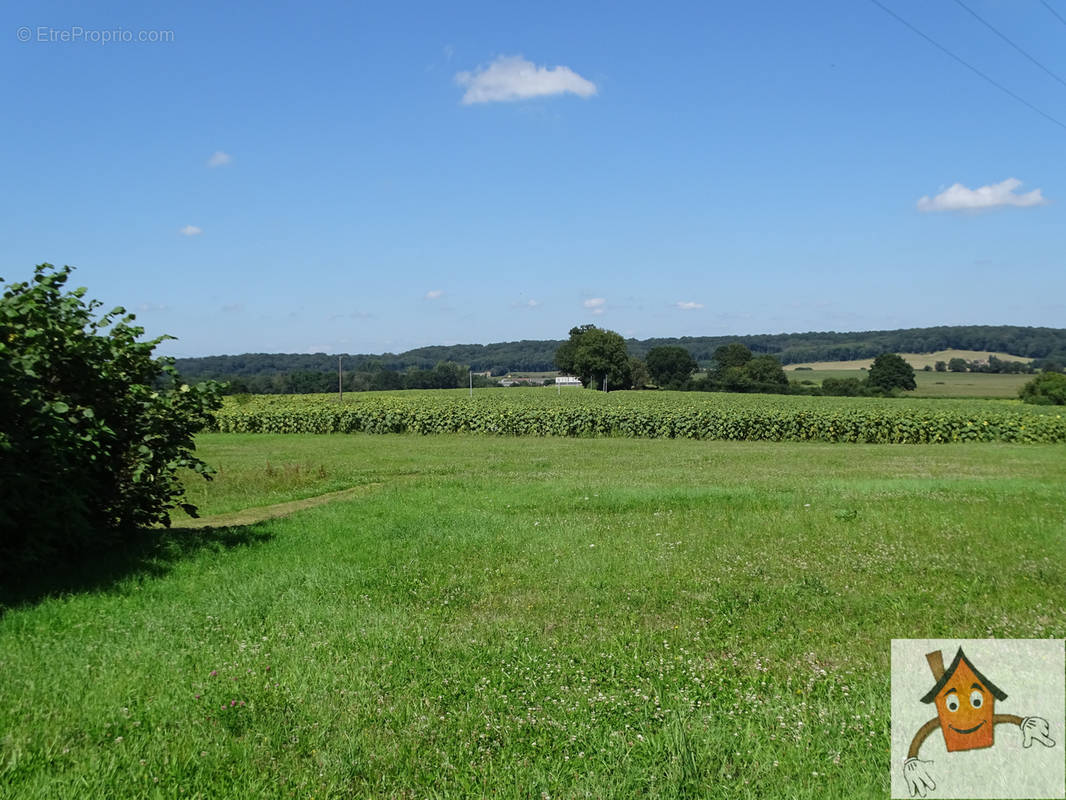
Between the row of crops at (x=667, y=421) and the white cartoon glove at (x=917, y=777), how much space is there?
33.1 meters

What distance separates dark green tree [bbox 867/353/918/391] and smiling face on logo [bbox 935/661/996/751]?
8171cm

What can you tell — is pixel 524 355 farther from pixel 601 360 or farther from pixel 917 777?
pixel 917 777

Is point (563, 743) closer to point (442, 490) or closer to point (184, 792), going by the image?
point (184, 792)

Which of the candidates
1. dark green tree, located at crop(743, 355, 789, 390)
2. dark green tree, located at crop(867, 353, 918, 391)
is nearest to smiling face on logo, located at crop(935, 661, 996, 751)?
dark green tree, located at crop(867, 353, 918, 391)

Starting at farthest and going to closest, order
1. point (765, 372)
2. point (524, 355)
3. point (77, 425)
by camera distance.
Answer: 1. point (524, 355)
2. point (765, 372)
3. point (77, 425)

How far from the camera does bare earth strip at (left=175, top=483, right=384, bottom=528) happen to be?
484 inches

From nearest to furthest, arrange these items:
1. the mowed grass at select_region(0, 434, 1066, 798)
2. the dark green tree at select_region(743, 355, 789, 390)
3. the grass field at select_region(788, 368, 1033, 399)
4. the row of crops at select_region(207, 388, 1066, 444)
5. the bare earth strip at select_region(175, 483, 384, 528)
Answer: the mowed grass at select_region(0, 434, 1066, 798), the bare earth strip at select_region(175, 483, 384, 528), the row of crops at select_region(207, 388, 1066, 444), the grass field at select_region(788, 368, 1033, 399), the dark green tree at select_region(743, 355, 789, 390)

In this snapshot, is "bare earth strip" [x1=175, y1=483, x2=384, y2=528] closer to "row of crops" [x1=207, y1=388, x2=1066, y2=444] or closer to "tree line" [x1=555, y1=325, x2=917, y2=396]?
"row of crops" [x1=207, y1=388, x2=1066, y2=444]

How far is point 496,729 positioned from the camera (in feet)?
15.4

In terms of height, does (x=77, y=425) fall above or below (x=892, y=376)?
above

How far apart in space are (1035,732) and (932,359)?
11782 centimetres

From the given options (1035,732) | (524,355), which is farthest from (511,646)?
(524,355)

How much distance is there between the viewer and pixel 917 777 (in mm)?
3998

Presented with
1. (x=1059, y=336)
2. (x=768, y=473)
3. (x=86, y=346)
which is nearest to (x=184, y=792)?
(x=86, y=346)
